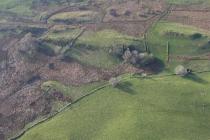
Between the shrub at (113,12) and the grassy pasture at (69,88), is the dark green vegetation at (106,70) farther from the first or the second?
the shrub at (113,12)

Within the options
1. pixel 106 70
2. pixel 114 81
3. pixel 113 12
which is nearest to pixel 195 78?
pixel 114 81

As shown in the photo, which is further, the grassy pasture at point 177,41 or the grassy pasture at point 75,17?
the grassy pasture at point 75,17

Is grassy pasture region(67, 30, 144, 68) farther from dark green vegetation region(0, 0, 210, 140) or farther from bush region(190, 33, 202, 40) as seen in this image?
bush region(190, 33, 202, 40)

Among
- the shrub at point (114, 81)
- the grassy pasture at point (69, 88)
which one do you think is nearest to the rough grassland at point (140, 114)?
the shrub at point (114, 81)

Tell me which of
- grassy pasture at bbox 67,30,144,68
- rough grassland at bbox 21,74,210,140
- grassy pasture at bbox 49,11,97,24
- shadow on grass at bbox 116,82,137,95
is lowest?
rough grassland at bbox 21,74,210,140

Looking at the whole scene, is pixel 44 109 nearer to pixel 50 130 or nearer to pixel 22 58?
pixel 50 130

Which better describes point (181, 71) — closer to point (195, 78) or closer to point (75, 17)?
point (195, 78)

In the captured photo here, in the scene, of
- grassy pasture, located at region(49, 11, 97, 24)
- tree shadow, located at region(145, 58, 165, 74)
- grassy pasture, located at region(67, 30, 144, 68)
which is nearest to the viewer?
tree shadow, located at region(145, 58, 165, 74)

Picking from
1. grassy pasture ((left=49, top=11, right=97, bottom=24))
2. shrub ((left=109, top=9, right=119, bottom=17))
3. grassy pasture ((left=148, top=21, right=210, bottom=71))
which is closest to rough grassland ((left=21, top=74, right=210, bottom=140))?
grassy pasture ((left=148, top=21, right=210, bottom=71))
